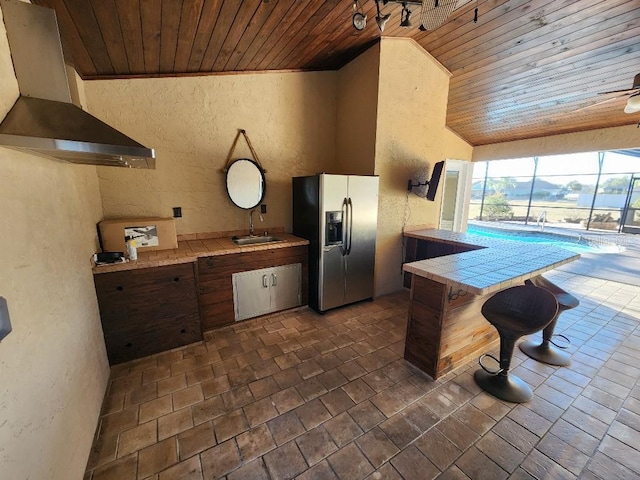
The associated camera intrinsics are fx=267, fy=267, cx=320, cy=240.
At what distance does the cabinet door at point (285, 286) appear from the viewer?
10.3 ft

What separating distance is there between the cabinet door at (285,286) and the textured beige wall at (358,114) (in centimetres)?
160

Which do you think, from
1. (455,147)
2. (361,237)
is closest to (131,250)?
(361,237)

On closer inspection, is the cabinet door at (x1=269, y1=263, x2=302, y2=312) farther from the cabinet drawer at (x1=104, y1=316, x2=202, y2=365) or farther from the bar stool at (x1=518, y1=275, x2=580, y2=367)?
the bar stool at (x1=518, y1=275, x2=580, y2=367)

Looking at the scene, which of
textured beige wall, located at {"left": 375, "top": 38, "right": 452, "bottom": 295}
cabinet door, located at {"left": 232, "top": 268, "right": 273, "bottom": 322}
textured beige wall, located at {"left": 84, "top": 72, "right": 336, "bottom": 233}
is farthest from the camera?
textured beige wall, located at {"left": 375, "top": 38, "right": 452, "bottom": 295}

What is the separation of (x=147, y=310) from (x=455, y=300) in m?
2.59

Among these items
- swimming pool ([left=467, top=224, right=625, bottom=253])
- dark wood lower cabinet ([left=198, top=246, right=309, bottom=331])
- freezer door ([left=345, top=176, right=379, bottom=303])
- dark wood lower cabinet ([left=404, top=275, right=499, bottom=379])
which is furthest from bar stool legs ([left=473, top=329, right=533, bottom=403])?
swimming pool ([left=467, top=224, right=625, bottom=253])

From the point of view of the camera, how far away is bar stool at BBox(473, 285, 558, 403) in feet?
6.13

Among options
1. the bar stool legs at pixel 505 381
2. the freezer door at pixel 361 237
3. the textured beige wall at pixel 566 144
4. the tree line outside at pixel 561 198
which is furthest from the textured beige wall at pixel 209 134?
the tree line outside at pixel 561 198

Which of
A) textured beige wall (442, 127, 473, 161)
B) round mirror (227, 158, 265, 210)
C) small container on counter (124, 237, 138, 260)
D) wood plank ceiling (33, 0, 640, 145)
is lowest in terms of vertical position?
small container on counter (124, 237, 138, 260)

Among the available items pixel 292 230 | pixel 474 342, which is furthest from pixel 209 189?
pixel 474 342

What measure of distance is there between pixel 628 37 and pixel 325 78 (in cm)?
320

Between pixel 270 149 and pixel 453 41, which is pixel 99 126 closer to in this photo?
pixel 270 149

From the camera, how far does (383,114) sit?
3.29m

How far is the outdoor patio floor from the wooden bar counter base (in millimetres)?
173
